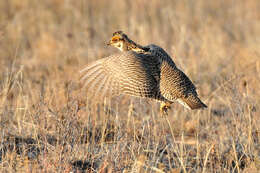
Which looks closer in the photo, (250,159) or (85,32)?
(250,159)

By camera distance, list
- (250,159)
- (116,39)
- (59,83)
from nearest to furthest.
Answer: (250,159) → (116,39) → (59,83)

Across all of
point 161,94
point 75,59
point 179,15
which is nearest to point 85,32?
point 75,59

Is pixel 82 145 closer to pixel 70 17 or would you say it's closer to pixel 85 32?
pixel 85 32

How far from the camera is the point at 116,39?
215 inches

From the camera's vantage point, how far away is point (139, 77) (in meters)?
4.59

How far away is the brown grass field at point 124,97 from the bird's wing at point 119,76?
0.20 meters

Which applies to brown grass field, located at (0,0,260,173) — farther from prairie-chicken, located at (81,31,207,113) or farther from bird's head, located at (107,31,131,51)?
bird's head, located at (107,31,131,51)

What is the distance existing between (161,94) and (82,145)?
2.90 feet

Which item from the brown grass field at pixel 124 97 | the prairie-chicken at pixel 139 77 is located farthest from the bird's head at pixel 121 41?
the brown grass field at pixel 124 97

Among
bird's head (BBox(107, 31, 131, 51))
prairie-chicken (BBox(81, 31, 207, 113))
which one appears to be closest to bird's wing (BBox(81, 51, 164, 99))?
prairie-chicken (BBox(81, 31, 207, 113))

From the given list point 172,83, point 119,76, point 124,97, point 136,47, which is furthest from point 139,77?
point 124,97

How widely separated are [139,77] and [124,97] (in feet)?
6.67

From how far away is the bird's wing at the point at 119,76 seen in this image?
454 centimetres

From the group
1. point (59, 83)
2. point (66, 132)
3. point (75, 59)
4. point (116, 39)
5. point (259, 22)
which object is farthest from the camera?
point (259, 22)
